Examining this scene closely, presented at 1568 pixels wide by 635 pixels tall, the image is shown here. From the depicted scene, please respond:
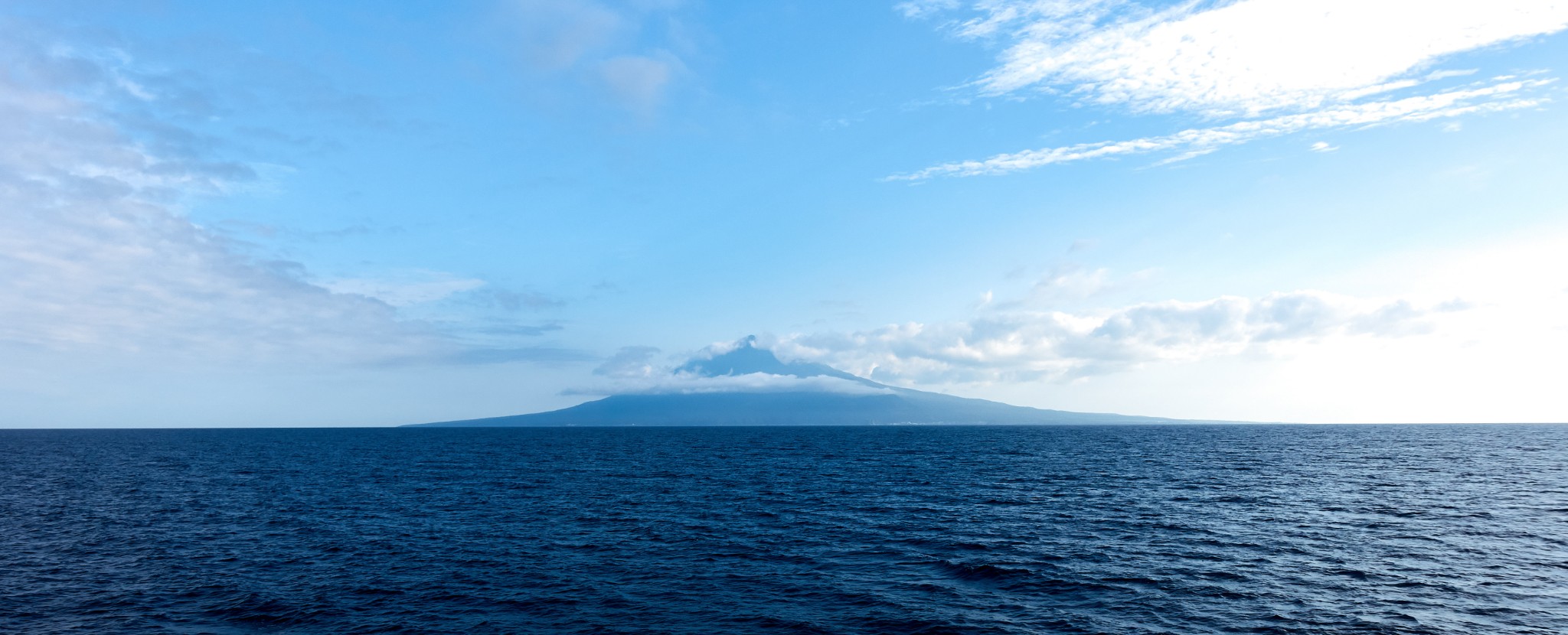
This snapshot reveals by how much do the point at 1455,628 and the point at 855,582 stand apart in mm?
25842

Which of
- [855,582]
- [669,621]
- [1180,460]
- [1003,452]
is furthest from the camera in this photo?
[1003,452]

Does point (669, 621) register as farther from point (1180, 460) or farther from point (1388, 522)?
point (1180, 460)

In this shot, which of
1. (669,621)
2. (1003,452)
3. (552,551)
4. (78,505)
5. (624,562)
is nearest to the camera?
(669,621)

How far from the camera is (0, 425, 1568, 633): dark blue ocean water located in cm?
3450

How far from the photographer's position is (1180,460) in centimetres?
12469

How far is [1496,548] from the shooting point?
46.9 meters

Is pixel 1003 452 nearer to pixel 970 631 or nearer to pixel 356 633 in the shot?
pixel 970 631

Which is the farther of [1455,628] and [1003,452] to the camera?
[1003,452]

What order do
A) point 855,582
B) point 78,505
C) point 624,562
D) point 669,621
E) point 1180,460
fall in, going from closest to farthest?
point 669,621 → point 855,582 → point 624,562 → point 78,505 → point 1180,460

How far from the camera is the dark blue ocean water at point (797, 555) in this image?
3450cm

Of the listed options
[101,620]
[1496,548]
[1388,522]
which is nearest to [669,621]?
[101,620]

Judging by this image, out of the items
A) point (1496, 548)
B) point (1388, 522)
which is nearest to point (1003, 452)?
point (1388, 522)

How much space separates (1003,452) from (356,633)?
13604 cm

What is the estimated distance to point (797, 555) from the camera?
157 ft
